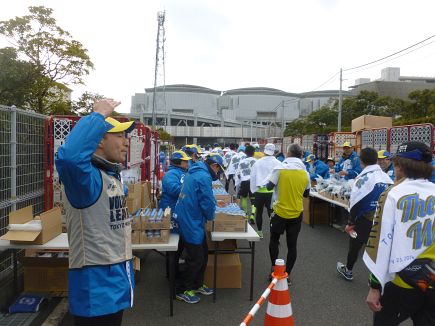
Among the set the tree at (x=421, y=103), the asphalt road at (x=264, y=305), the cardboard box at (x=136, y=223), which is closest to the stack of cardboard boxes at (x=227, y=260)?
the asphalt road at (x=264, y=305)

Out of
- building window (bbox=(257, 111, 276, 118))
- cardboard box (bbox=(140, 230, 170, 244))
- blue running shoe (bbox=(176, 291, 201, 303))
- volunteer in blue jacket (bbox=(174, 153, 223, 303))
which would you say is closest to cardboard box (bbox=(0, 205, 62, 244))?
cardboard box (bbox=(140, 230, 170, 244))

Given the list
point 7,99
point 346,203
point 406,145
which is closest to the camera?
point 406,145

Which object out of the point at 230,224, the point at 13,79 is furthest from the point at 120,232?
the point at 13,79

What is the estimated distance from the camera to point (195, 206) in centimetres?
421

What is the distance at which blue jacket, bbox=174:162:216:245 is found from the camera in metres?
4.18

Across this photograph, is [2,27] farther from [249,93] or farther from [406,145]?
[249,93]

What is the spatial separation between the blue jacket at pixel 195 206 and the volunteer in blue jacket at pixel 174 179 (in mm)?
703

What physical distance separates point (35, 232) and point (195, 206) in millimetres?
1777

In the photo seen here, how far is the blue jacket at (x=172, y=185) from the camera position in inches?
196

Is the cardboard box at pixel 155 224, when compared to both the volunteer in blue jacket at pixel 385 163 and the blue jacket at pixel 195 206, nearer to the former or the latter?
the blue jacket at pixel 195 206

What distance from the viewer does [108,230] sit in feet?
6.64

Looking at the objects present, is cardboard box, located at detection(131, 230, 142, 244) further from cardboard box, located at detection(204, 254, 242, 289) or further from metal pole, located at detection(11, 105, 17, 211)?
metal pole, located at detection(11, 105, 17, 211)

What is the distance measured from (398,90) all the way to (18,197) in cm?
7585

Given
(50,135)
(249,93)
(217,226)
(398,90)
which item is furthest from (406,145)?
(249,93)
